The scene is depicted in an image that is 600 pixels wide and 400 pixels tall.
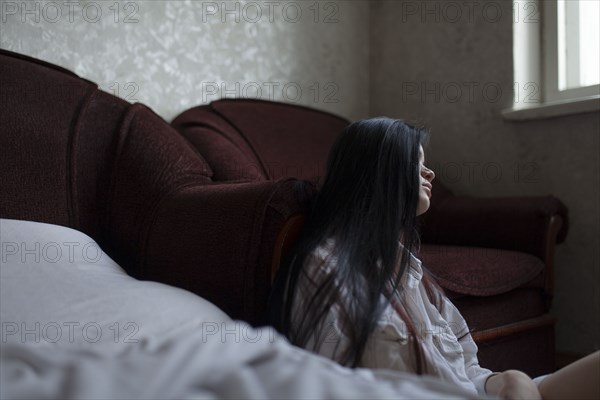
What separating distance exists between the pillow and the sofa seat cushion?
2.34 ft

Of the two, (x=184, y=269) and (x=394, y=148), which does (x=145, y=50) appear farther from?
(x=394, y=148)

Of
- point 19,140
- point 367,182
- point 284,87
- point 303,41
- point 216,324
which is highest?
point 303,41

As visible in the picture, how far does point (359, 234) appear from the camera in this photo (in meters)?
1.10

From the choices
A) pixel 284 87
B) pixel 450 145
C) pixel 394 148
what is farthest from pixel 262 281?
pixel 450 145

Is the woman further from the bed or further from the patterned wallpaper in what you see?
the patterned wallpaper

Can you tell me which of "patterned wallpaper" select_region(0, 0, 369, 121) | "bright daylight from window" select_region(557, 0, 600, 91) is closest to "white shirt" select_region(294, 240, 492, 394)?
"patterned wallpaper" select_region(0, 0, 369, 121)

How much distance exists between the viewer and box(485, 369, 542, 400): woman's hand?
3.20 ft

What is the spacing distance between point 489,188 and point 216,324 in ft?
5.91

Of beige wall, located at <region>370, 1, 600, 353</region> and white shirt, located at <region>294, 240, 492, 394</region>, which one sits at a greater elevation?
beige wall, located at <region>370, 1, 600, 353</region>

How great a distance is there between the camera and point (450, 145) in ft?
8.97

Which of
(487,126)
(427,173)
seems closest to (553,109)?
(487,126)

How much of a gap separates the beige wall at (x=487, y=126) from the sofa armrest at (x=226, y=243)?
4.89 feet

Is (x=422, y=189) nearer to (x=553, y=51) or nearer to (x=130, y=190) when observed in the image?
(x=130, y=190)

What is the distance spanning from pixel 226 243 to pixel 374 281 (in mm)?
343
